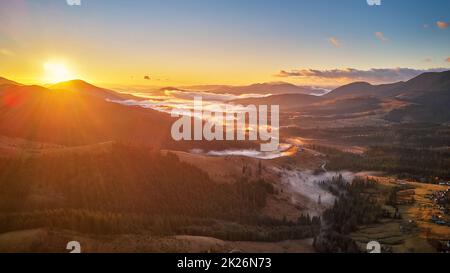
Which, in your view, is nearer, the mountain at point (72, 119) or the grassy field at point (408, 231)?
the grassy field at point (408, 231)

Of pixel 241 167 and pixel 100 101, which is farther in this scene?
pixel 100 101

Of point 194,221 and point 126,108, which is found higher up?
point 126,108

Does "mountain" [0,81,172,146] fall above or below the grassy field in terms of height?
above

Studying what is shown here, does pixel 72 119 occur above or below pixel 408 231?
above

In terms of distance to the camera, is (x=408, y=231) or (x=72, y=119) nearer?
(x=408, y=231)
